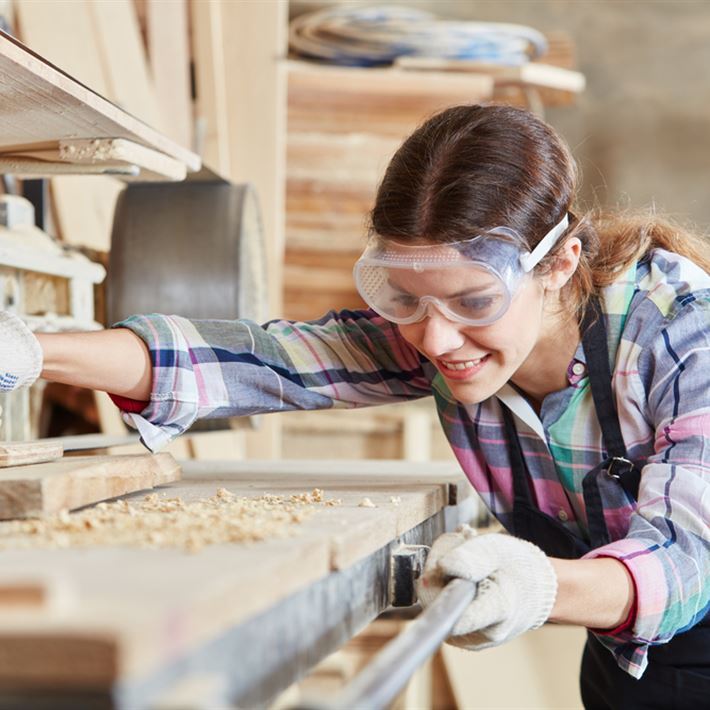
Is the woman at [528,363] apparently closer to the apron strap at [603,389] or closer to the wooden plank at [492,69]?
the apron strap at [603,389]

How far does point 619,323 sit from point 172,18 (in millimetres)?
2508

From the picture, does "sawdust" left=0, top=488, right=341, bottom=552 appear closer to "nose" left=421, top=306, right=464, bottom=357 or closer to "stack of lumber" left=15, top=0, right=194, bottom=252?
"nose" left=421, top=306, right=464, bottom=357

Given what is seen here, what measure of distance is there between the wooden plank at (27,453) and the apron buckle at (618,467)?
2.68 feet

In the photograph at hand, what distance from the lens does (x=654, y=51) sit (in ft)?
19.0

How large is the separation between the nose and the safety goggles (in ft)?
0.04

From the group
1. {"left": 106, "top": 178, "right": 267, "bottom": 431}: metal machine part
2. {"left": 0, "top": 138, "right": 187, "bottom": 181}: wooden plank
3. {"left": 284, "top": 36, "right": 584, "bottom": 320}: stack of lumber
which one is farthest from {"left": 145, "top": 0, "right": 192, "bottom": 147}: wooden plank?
{"left": 0, "top": 138, "right": 187, "bottom": 181}: wooden plank

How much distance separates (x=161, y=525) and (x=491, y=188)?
2.34 ft

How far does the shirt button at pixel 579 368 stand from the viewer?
1.63 meters

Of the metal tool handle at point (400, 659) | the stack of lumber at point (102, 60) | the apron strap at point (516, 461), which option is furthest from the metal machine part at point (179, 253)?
the metal tool handle at point (400, 659)

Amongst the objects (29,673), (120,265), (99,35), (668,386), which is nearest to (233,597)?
(29,673)

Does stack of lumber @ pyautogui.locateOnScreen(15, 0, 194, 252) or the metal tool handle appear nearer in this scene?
the metal tool handle

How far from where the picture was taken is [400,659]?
816 mm

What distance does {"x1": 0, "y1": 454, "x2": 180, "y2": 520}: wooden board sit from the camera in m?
1.18

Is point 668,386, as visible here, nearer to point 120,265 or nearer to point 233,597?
point 233,597
